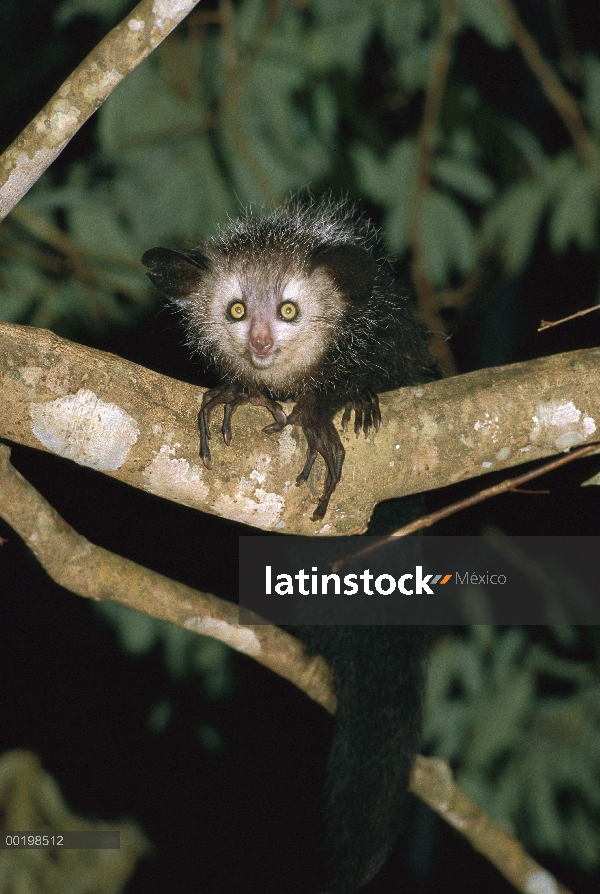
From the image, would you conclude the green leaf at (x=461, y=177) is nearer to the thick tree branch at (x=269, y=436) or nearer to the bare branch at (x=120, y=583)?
the thick tree branch at (x=269, y=436)

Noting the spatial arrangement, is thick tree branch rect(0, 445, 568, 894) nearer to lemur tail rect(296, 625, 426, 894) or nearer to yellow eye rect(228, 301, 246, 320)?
lemur tail rect(296, 625, 426, 894)

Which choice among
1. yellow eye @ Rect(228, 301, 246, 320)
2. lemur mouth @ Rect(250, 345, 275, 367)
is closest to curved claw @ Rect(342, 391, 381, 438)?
lemur mouth @ Rect(250, 345, 275, 367)

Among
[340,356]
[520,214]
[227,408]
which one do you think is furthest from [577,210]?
[227,408]

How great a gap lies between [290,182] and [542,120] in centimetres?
200

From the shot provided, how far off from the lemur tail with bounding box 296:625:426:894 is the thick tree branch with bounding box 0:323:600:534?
818mm

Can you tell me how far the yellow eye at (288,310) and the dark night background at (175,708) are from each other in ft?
3.81

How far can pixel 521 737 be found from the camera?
4133 mm

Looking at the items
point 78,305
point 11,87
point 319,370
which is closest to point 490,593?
point 319,370

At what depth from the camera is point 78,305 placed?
4.06m

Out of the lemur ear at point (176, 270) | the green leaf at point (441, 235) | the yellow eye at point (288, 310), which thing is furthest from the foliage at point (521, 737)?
the lemur ear at point (176, 270)

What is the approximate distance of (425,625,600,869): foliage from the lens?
3996 millimetres

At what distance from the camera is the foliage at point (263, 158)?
12.6 ft

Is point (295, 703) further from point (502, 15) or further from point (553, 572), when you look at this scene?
point (502, 15)

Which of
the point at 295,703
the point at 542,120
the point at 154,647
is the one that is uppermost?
the point at 542,120
